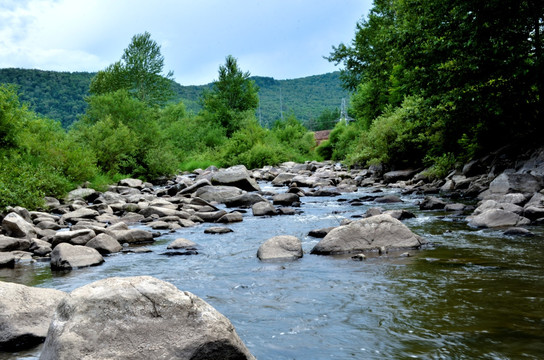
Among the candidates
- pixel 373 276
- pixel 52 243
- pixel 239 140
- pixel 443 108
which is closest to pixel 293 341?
pixel 373 276

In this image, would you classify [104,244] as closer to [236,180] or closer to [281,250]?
[281,250]

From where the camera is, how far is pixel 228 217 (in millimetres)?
12070

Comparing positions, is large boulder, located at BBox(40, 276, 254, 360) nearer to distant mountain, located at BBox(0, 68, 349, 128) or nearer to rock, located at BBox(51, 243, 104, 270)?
rock, located at BBox(51, 243, 104, 270)

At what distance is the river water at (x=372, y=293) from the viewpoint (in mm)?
3861

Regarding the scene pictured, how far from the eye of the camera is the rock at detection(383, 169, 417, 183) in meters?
22.5

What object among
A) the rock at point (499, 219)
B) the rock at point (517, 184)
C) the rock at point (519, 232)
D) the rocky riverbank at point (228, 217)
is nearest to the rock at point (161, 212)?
the rocky riverbank at point (228, 217)

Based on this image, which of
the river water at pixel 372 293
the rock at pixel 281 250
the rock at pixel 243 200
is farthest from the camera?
the rock at pixel 243 200

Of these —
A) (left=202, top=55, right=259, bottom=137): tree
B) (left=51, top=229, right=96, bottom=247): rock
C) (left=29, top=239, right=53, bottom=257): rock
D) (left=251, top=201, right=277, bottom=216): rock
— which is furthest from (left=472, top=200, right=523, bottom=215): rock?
(left=202, top=55, right=259, bottom=137): tree

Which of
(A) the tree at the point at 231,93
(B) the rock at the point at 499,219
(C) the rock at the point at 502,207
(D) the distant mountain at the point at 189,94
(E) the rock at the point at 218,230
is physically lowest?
(E) the rock at the point at 218,230

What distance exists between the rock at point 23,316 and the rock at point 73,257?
9.45ft

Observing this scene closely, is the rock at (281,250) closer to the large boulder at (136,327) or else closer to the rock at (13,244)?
the large boulder at (136,327)

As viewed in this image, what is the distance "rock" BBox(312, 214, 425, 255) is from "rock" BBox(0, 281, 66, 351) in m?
4.44

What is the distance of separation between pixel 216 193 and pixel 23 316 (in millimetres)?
13320

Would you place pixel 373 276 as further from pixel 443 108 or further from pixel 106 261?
pixel 443 108
